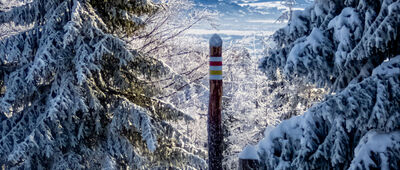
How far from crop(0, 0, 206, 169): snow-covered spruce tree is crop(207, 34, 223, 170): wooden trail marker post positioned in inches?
35.3

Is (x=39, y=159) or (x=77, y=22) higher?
(x=77, y=22)

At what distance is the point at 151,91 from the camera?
7.16 metres

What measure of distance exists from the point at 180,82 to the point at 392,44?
14.5 feet

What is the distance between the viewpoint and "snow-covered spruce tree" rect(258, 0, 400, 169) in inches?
95.5

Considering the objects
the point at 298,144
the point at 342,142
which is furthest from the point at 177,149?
the point at 342,142

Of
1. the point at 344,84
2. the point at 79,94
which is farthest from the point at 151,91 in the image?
the point at 344,84

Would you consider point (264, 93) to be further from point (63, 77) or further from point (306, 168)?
point (306, 168)

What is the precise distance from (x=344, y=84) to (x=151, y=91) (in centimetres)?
446

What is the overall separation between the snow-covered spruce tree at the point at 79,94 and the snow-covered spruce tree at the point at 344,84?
3048mm

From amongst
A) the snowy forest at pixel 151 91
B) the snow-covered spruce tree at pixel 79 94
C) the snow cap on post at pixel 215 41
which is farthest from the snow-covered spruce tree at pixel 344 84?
the snow-covered spruce tree at pixel 79 94

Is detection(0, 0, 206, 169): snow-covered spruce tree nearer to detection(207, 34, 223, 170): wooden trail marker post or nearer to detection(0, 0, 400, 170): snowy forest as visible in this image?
detection(0, 0, 400, 170): snowy forest

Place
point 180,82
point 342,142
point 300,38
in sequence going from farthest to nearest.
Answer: point 180,82, point 300,38, point 342,142

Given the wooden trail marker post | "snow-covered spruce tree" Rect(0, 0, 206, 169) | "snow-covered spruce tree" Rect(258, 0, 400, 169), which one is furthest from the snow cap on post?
"snow-covered spruce tree" Rect(258, 0, 400, 169)

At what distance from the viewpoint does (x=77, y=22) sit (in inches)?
224
